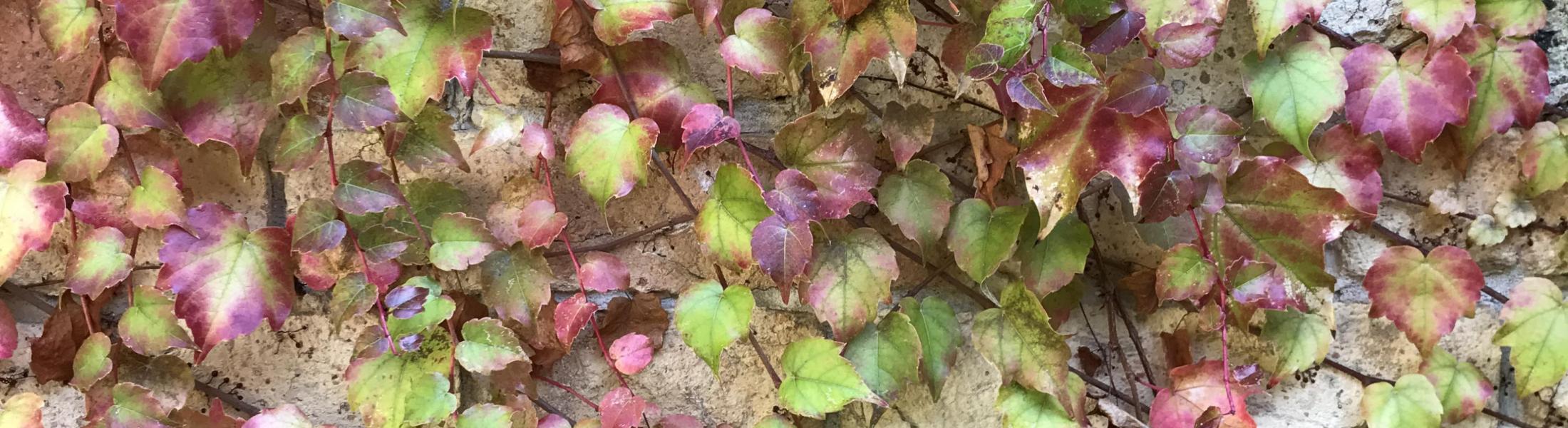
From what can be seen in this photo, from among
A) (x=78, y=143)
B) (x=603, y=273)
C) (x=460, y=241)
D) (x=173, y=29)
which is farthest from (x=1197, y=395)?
(x=78, y=143)

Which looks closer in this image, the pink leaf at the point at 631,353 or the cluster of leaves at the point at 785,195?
the cluster of leaves at the point at 785,195

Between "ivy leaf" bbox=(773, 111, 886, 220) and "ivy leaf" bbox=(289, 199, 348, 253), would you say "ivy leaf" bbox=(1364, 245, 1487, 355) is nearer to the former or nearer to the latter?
"ivy leaf" bbox=(773, 111, 886, 220)

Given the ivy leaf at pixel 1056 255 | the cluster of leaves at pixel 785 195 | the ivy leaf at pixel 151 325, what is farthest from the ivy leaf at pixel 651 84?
the ivy leaf at pixel 151 325

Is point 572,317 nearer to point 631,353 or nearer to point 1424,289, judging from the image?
point 631,353

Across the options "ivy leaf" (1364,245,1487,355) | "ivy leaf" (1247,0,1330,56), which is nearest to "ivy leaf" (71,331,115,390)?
"ivy leaf" (1247,0,1330,56)

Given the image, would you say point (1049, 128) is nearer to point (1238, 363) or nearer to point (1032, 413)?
point (1032, 413)

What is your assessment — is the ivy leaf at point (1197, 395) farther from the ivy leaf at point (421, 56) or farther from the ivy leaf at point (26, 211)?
the ivy leaf at point (26, 211)
